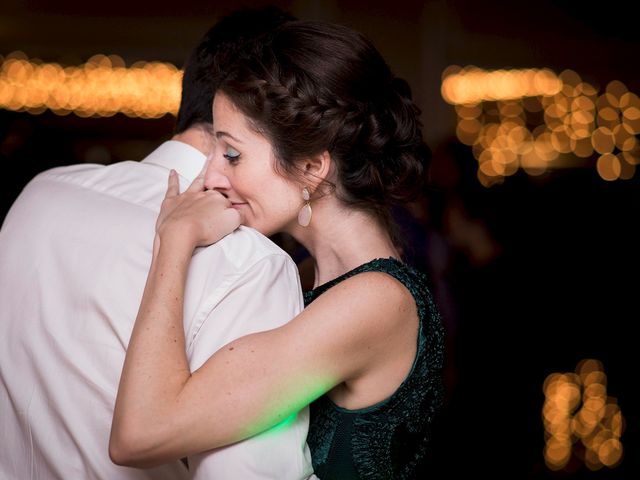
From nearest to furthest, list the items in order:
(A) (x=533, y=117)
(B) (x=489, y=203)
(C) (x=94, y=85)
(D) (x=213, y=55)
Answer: (D) (x=213, y=55) < (B) (x=489, y=203) < (A) (x=533, y=117) < (C) (x=94, y=85)

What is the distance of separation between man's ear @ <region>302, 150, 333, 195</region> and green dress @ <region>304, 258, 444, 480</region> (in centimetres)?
20

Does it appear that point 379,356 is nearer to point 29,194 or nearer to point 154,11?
point 29,194

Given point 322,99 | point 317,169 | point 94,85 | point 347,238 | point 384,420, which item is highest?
point 322,99

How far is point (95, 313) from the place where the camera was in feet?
4.15

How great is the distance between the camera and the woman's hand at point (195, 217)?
4.18 ft

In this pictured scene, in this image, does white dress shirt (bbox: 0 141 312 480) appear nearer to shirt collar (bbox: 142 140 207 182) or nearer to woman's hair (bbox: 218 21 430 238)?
shirt collar (bbox: 142 140 207 182)

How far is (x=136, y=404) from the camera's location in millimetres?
1151

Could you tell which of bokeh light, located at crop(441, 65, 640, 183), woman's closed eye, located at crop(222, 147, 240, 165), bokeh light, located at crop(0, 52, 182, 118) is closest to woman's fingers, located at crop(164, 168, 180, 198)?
woman's closed eye, located at crop(222, 147, 240, 165)

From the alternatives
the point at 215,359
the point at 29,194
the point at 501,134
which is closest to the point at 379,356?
the point at 215,359

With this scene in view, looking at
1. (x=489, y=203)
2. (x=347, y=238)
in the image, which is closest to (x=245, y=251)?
(x=347, y=238)

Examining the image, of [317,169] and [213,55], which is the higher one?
[213,55]

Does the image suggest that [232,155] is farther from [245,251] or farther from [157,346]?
[157,346]

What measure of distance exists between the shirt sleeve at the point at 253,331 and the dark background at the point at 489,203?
1978 mm

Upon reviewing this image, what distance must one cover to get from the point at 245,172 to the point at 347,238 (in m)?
0.29
